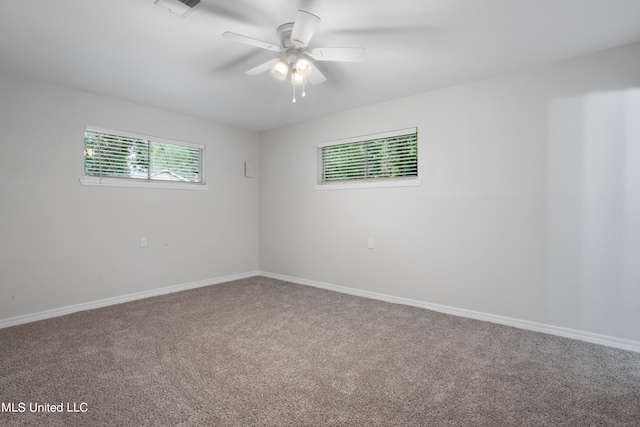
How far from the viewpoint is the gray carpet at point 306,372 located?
5.37 ft

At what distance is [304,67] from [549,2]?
1.64 meters

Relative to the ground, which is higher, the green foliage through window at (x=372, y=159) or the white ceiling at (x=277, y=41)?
the white ceiling at (x=277, y=41)

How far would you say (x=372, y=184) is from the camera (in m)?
3.84

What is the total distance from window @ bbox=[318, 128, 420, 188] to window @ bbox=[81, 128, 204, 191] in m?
1.90

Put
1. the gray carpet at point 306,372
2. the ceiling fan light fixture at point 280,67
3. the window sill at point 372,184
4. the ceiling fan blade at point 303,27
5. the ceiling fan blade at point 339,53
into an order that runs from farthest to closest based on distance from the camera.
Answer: the window sill at point 372,184 < the ceiling fan light fixture at point 280,67 < the ceiling fan blade at point 339,53 < the ceiling fan blade at point 303,27 < the gray carpet at point 306,372

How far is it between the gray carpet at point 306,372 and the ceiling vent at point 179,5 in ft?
7.80

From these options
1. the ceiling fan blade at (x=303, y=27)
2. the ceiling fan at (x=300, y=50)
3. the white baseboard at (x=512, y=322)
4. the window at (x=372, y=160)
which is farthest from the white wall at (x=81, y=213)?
the ceiling fan blade at (x=303, y=27)

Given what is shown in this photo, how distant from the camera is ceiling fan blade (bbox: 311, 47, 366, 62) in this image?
6.84 feet

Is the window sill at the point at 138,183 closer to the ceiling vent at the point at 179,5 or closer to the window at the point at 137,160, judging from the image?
the window at the point at 137,160

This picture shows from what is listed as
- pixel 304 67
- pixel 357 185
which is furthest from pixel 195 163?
Result: pixel 304 67

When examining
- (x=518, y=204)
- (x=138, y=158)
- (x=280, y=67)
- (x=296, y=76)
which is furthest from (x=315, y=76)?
(x=138, y=158)

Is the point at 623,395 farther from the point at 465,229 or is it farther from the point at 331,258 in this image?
the point at 331,258

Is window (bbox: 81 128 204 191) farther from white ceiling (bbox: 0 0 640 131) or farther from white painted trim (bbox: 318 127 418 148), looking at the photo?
white painted trim (bbox: 318 127 418 148)


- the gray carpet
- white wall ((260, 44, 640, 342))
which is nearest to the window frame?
the gray carpet
